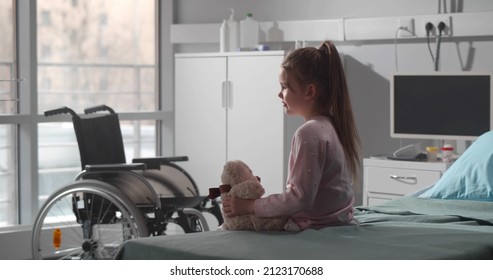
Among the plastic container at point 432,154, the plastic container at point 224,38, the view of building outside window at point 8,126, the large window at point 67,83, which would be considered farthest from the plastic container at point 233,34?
the plastic container at point 432,154

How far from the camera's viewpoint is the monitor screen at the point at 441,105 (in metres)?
3.87

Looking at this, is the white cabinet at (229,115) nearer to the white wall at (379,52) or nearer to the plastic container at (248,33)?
the plastic container at (248,33)

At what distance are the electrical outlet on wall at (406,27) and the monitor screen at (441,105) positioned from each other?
293mm

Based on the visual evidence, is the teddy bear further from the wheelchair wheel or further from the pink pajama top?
the wheelchair wheel

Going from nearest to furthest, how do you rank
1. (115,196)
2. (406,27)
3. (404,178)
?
1. (115,196)
2. (404,178)
3. (406,27)

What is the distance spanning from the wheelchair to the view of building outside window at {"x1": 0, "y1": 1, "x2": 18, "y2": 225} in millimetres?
572

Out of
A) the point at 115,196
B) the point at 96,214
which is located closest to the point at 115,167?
the point at 115,196

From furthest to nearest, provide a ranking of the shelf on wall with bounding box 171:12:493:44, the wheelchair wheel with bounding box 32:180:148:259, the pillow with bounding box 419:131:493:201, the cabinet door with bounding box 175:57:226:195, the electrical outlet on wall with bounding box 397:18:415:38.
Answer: the cabinet door with bounding box 175:57:226:195, the electrical outlet on wall with bounding box 397:18:415:38, the shelf on wall with bounding box 171:12:493:44, the wheelchair wheel with bounding box 32:180:148:259, the pillow with bounding box 419:131:493:201

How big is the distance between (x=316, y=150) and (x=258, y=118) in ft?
8.01

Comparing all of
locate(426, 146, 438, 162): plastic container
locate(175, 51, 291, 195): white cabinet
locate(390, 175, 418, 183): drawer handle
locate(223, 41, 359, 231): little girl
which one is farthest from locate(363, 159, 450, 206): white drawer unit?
locate(223, 41, 359, 231): little girl

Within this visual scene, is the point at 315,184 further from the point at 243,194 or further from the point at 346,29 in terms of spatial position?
the point at 346,29

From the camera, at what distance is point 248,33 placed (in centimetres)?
461

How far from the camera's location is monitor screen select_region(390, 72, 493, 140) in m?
3.87

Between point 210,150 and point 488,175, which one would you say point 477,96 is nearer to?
point 488,175
